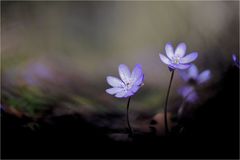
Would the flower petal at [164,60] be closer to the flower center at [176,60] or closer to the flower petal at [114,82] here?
the flower center at [176,60]

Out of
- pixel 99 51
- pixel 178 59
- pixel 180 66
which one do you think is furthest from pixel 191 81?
pixel 99 51

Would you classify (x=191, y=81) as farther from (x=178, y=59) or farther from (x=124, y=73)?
(x=124, y=73)

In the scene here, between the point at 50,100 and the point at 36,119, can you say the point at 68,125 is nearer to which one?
the point at 36,119

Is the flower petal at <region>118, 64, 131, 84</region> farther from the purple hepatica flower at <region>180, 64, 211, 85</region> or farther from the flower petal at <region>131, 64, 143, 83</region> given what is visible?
the purple hepatica flower at <region>180, 64, 211, 85</region>

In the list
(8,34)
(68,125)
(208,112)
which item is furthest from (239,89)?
(8,34)

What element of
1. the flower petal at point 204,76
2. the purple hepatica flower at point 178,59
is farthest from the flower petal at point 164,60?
the flower petal at point 204,76
